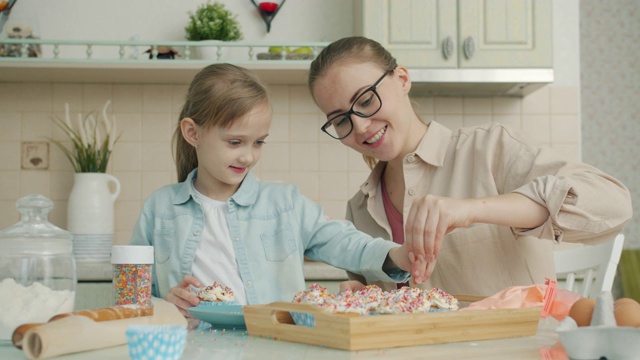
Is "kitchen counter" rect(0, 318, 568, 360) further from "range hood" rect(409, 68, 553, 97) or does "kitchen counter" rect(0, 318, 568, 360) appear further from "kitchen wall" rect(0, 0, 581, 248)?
"kitchen wall" rect(0, 0, 581, 248)

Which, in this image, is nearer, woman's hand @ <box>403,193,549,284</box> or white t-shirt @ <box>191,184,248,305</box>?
woman's hand @ <box>403,193,549,284</box>

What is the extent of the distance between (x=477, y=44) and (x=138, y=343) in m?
2.40

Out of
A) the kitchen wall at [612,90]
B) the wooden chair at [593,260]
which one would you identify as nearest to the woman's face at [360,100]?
the wooden chair at [593,260]

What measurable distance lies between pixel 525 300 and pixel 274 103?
224 centimetres

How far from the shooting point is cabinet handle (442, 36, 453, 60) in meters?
2.94

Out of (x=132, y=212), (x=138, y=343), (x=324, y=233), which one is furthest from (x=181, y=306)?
(x=132, y=212)

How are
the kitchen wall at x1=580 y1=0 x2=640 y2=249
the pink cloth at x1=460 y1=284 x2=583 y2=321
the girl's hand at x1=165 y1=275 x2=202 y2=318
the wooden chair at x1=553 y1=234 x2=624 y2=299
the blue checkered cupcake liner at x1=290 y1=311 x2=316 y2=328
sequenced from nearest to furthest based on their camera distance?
1. the blue checkered cupcake liner at x1=290 y1=311 x2=316 y2=328
2. the pink cloth at x1=460 y1=284 x2=583 y2=321
3. the girl's hand at x1=165 y1=275 x2=202 y2=318
4. the wooden chair at x1=553 y1=234 x2=624 y2=299
5. the kitchen wall at x1=580 y1=0 x2=640 y2=249

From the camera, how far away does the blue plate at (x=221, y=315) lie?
1.15 meters

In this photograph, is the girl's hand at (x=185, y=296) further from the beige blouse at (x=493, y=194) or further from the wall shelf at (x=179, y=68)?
the wall shelf at (x=179, y=68)

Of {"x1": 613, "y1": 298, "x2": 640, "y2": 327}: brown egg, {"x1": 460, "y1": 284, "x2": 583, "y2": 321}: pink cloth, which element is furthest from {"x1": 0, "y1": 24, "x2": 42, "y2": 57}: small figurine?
{"x1": 613, "y1": 298, "x2": 640, "y2": 327}: brown egg

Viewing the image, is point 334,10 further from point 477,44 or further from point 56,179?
point 56,179

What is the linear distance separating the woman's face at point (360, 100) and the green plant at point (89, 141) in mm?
1568

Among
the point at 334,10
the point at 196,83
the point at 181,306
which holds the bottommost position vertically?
the point at 181,306

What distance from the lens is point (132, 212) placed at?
128 inches
